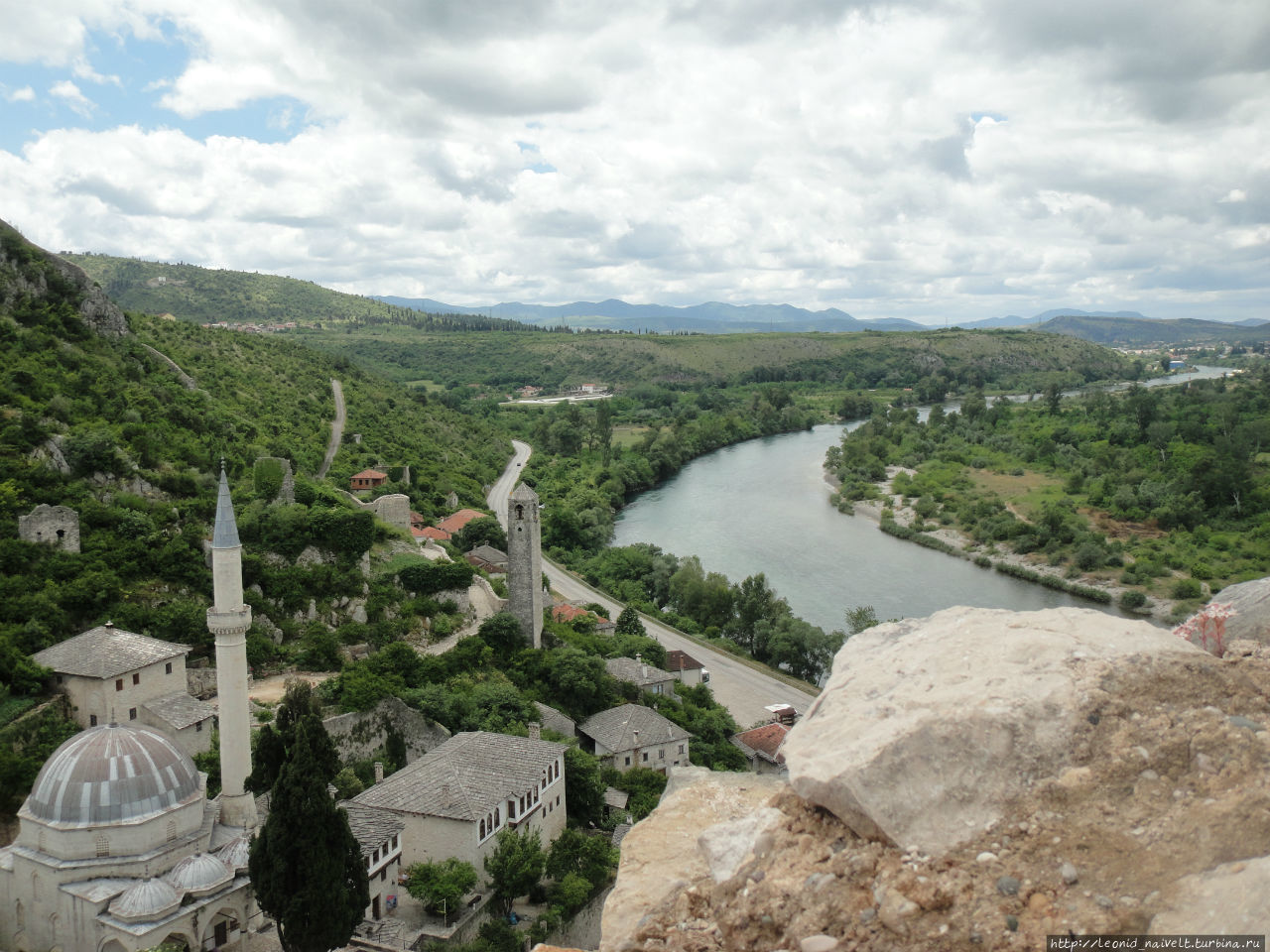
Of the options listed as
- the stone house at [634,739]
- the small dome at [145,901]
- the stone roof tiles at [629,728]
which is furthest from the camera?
the stone roof tiles at [629,728]

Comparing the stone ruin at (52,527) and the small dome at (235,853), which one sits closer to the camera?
the small dome at (235,853)

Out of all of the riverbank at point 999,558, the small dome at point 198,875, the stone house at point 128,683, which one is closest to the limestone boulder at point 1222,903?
the small dome at point 198,875

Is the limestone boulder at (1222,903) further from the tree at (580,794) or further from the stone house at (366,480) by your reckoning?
the stone house at (366,480)

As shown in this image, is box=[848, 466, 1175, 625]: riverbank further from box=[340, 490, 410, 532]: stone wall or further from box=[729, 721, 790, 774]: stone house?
box=[340, 490, 410, 532]: stone wall

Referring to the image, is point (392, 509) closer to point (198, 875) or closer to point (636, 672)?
point (636, 672)

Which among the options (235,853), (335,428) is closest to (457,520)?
(335,428)

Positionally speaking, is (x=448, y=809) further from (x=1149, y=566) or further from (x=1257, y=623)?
(x=1149, y=566)

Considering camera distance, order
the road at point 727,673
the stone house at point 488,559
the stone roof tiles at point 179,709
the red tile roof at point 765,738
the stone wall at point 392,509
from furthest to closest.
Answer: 1. the stone house at point 488,559
2. the stone wall at point 392,509
3. the road at point 727,673
4. the red tile roof at point 765,738
5. the stone roof tiles at point 179,709

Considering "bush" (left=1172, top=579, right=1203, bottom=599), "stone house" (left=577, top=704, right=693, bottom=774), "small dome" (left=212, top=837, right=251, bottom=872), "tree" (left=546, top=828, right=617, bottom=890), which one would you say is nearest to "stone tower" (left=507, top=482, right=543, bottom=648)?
"stone house" (left=577, top=704, right=693, bottom=774)
